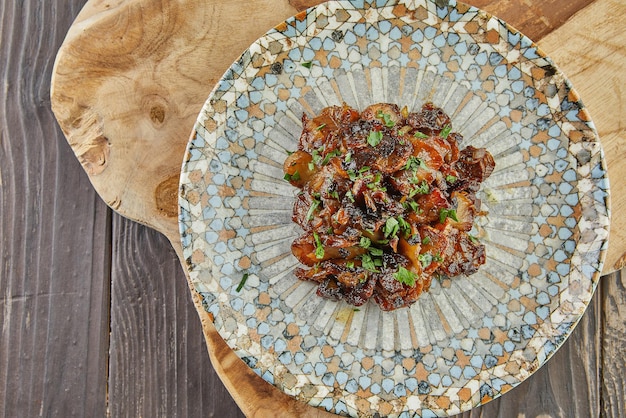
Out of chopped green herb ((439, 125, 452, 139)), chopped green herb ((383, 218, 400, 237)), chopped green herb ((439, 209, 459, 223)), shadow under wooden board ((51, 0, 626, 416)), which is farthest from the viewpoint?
shadow under wooden board ((51, 0, 626, 416))

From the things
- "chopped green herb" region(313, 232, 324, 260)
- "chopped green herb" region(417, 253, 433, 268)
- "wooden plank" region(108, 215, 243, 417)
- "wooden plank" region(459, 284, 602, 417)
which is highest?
"chopped green herb" region(313, 232, 324, 260)

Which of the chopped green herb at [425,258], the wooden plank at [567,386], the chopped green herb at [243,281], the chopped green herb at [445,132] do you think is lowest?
the wooden plank at [567,386]

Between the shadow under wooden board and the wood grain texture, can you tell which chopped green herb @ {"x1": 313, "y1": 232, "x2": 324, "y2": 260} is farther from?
the wood grain texture

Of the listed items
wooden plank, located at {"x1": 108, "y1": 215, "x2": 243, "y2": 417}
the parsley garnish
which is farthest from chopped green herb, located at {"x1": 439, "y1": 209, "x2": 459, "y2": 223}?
wooden plank, located at {"x1": 108, "y1": 215, "x2": 243, "y2": 417}

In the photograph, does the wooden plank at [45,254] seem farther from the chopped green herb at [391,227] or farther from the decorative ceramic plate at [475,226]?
the chopped green herb at [391,227]

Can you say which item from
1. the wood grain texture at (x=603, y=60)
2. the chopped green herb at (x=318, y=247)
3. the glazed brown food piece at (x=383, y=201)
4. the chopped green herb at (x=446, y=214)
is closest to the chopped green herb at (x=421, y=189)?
the glazed brown food piece at (x=383, y=201)

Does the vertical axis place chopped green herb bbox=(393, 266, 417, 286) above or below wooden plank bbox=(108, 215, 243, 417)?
above

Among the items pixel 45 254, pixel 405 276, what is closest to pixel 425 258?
pixel 405 276
